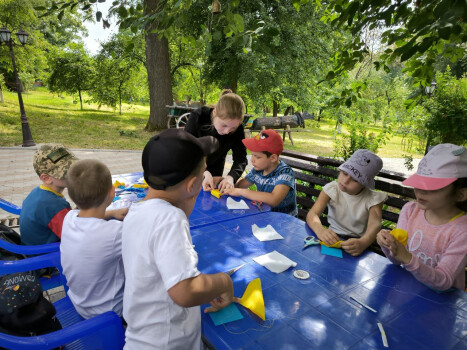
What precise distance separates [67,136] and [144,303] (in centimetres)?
1215

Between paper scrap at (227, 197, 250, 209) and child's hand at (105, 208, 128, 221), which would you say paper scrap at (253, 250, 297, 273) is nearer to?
paper scrap at (227, 197, 250, 209)

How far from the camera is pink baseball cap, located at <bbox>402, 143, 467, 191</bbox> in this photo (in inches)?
61.4

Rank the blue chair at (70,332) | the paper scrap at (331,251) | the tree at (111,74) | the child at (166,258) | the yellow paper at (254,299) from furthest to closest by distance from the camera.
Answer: the tree at (111,74)
the paper scrap at (331,251)
the yellow paper at (254,299)
the blue chair at (70,332)
the child at (166,258)

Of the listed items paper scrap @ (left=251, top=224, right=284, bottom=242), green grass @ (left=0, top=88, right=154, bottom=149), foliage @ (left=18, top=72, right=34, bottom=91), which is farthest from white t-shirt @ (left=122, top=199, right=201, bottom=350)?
foliage @ (left=18, top=72, right=34, bottom=91)


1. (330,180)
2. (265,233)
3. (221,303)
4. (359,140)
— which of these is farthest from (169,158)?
(359,140)

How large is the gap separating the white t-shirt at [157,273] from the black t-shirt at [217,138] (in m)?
2.06

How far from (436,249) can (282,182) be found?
1.22m

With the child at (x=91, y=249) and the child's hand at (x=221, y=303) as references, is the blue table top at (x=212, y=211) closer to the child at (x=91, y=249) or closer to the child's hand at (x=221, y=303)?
the child at (x=91, y=249)

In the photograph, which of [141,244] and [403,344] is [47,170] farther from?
[403,344]

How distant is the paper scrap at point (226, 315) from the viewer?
115cm

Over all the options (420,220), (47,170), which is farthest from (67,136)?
(420,220)

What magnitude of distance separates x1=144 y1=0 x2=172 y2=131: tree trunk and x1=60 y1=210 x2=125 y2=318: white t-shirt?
11.8 metres

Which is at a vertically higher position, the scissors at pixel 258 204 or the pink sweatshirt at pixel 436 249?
the pink sweatshirt at pixel 436 249

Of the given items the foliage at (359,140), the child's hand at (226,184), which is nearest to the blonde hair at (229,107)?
the child's hand at (226,184)
